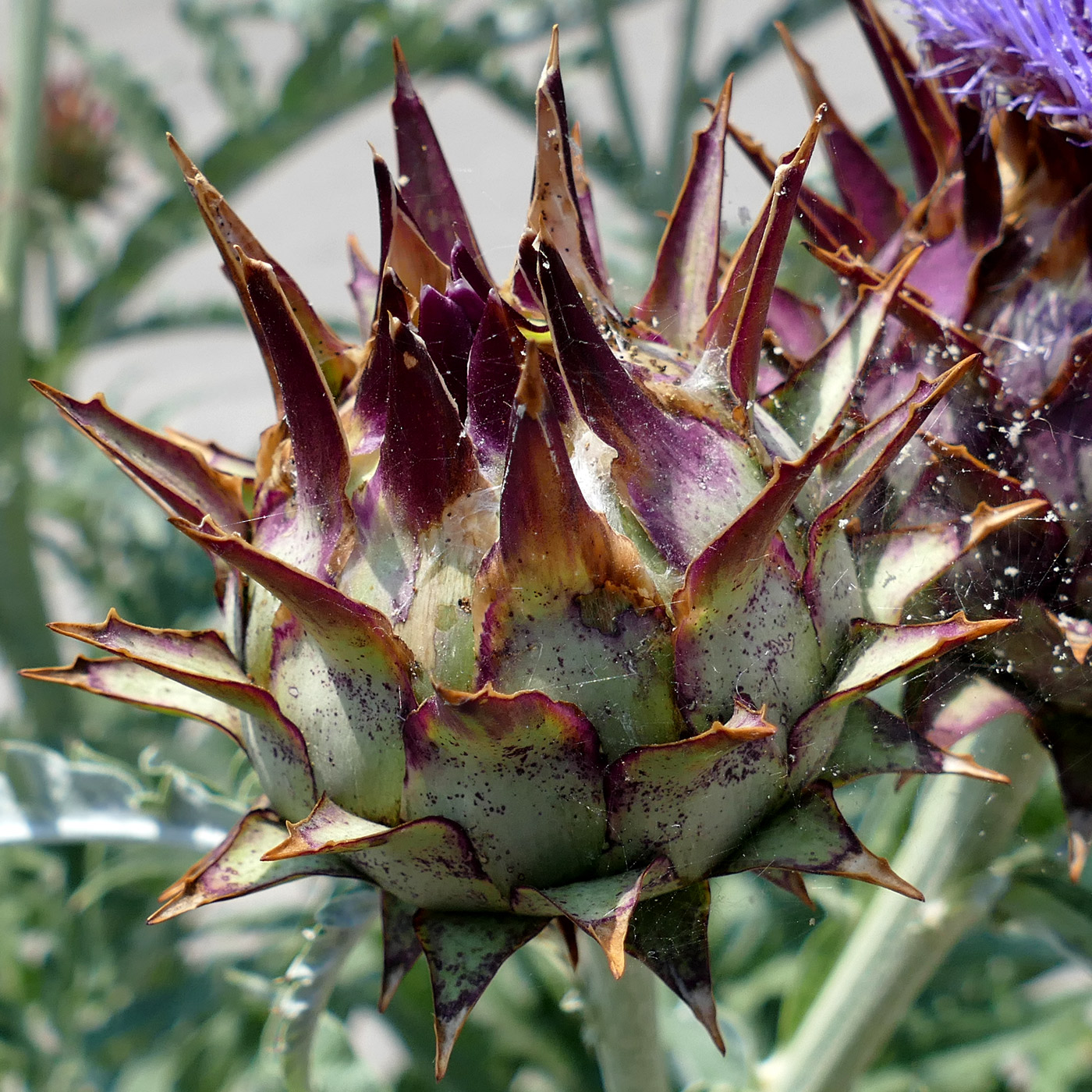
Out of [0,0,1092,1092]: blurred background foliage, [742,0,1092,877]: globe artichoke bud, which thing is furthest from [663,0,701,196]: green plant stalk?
[742,0,1092,877]: globe artichoke bud

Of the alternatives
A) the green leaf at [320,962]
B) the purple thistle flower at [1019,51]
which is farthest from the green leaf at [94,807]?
the purple thistle flower at [1019,51]

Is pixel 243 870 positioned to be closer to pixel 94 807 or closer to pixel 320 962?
pixel 320 962

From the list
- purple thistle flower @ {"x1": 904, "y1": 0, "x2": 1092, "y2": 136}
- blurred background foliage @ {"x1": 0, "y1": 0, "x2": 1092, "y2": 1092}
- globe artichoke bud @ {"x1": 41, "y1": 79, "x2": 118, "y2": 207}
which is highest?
globe artichoke bud @ {"x1": 41, "y1": 79, "x2": 118, "y2": 207}

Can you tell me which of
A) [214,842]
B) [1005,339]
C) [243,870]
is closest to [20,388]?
[214,842]

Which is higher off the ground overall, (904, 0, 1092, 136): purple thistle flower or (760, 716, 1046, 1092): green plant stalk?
(904, 0, 1092, 136): purple thistle flower

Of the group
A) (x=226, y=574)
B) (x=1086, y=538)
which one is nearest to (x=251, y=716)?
(x=226, y=574)

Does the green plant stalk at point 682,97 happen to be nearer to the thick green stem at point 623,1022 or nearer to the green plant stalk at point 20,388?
the green plant stalk at point 20,388

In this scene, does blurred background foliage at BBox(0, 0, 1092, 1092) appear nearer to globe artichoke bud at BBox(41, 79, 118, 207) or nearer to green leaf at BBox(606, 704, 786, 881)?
green leaf at BBox(606, 704, 786, 881)
